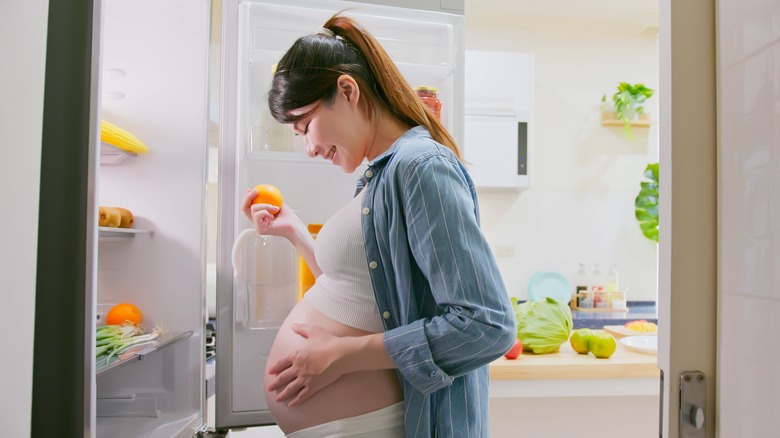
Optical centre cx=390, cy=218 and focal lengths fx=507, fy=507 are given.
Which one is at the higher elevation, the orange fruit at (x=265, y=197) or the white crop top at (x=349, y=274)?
the orange fruit at (x=265, y=197)

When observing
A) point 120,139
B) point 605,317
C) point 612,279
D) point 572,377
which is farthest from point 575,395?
point 120,139

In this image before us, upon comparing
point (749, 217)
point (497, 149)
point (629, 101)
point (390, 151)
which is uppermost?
point (629, 101)

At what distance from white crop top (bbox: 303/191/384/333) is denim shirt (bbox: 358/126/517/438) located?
0.07 feet

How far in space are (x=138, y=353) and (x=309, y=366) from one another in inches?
18.1

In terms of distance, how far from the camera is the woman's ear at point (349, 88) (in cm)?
90

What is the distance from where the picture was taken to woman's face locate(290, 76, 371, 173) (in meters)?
0.92

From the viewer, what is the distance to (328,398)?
2.83ft

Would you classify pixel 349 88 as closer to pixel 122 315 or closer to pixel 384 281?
pixel 384 281

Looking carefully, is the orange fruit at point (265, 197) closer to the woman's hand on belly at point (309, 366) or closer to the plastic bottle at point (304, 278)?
the plastic bottle at point (304, 278)

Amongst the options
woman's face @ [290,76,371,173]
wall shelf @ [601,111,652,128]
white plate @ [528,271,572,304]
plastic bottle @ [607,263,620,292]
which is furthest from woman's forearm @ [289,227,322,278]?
wall shelf @ [601,111,652,128]

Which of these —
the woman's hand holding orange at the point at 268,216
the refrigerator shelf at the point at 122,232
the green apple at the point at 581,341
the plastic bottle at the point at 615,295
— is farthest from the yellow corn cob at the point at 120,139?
the plastic bottle at the point at 615,295

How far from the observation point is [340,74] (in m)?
0.91

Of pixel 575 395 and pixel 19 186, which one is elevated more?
pixel 19 186

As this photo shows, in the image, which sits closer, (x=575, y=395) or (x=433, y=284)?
(x=433, y=284)
